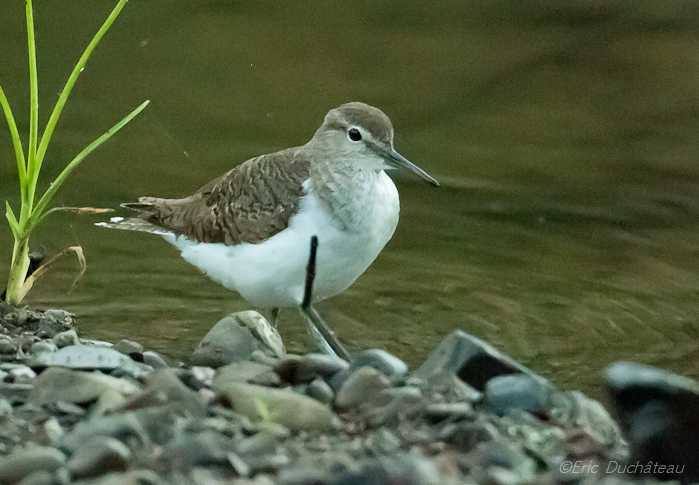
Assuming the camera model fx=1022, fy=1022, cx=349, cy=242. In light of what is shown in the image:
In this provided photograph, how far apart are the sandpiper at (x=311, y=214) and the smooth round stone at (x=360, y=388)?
1.13 m

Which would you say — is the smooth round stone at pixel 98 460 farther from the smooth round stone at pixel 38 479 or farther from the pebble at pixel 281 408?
the pebble at pixel 281 408

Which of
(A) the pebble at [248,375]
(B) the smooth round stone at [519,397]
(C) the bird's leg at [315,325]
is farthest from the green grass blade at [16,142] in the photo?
(B) the smooth round stone at [519,397]

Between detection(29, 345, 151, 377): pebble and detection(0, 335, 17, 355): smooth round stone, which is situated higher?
detection(29, 345, 151, 377): pebble

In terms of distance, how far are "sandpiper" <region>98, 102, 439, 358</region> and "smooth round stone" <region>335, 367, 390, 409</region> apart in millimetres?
1135

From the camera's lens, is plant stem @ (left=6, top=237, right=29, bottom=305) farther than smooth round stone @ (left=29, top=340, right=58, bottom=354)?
Yes

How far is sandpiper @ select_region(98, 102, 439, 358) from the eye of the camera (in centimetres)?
468

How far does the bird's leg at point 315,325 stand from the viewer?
4.69 m

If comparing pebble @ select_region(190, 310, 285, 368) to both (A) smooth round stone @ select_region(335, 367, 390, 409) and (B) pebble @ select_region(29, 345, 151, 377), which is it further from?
(A) smooth round stone @ select_region(335, 367, 390, 409)

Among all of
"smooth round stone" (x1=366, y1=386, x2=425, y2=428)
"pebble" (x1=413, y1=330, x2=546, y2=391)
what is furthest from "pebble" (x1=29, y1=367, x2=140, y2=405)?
"pebble" (x1=413, y1=330, x2=546, y2=391)

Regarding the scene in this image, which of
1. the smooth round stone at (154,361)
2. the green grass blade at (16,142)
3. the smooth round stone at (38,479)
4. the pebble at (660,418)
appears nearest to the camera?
the smooth round stone at (38,479)

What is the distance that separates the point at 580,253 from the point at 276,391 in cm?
346

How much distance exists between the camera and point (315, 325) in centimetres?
499

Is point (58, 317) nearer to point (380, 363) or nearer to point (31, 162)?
point (31, 162)

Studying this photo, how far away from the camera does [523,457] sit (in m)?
3.16
